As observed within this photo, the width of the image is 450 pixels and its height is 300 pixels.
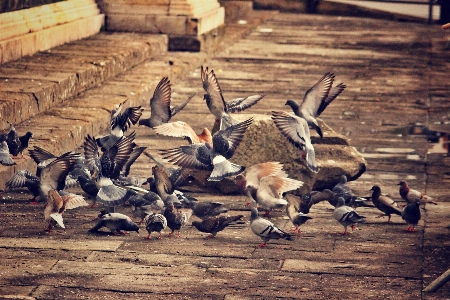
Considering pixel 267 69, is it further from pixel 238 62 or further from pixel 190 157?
pixel 190 157

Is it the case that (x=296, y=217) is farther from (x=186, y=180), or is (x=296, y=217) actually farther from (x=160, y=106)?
(x=160, y=106)

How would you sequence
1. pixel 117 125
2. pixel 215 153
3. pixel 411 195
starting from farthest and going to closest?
1. pixel 117 125
2. pixel 215 153
3. pixel 411 195

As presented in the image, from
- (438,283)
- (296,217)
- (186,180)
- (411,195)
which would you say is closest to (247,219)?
(296,217)

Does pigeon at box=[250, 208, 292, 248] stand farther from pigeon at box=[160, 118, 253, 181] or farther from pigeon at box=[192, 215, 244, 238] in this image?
pigeon at box=[160, 118, 253, 181]

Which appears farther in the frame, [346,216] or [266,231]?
[346,216]

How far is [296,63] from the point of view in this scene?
48.3 feet

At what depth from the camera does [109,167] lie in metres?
6.97

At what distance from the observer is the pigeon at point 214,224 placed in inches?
251

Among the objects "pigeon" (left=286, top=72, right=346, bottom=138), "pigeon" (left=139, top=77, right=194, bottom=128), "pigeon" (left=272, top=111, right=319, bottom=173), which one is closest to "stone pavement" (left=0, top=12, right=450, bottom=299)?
"pigeon" (left=139, top=77, right=194, bottom=128)

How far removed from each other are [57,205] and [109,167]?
59 centimetres

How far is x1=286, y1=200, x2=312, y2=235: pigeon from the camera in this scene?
643 centimetres

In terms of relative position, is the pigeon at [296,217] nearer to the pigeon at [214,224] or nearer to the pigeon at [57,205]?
the pigeon at [214,224]

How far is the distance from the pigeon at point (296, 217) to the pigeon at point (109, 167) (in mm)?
1076

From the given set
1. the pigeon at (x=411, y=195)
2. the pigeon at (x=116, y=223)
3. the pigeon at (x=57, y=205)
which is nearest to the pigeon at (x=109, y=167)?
the pigeon at (x=57, y=205)
